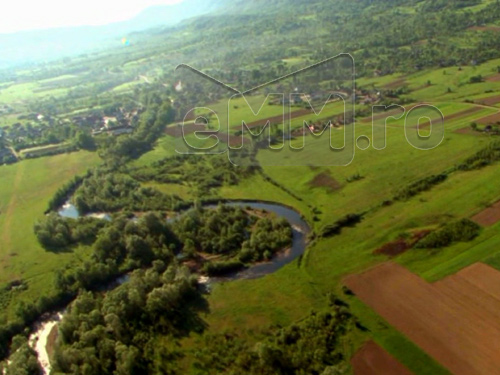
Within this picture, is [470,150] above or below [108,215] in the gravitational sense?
above

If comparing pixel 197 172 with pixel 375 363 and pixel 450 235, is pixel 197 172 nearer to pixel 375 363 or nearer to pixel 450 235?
pixel 450 235

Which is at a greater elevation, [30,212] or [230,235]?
[230,235]

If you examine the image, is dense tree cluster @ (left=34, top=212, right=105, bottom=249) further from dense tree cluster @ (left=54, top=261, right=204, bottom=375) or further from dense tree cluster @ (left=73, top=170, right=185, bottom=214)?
dense tree cluster @ (left=54, top=261, right=204, bottom=375)

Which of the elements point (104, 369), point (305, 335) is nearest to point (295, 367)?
point (305, 335)

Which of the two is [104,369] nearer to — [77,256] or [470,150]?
[77,256]

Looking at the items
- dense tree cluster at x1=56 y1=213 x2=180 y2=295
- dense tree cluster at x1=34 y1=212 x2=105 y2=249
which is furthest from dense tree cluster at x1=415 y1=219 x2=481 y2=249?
dense tree cluster at x1=34 y1=212 x2=105 y2=249

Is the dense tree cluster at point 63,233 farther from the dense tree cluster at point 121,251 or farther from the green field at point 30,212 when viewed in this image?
the dense tree cluster at point 121,251

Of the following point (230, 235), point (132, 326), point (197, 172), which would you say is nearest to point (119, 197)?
point (197, 172)

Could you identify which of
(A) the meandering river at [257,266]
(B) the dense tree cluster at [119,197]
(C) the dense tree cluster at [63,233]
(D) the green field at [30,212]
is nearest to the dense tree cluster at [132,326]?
(A) the meandering river at [257,266]
